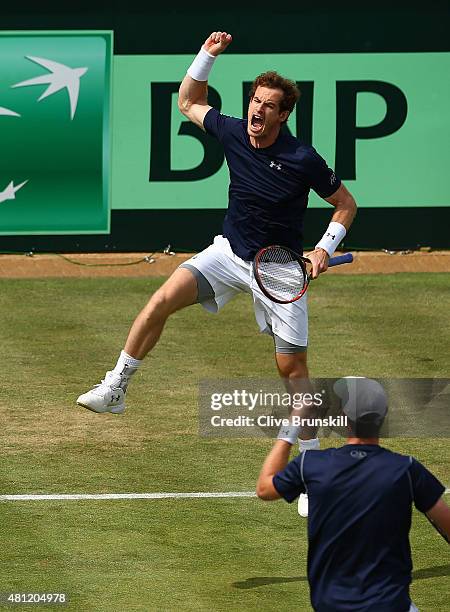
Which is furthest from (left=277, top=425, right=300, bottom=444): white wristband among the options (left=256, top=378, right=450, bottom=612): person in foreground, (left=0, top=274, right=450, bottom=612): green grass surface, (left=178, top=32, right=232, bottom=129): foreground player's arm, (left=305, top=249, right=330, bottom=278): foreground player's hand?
(left=178, top=32, right=232, bottom=129): foreground player's arm

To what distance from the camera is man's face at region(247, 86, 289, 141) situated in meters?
11.8

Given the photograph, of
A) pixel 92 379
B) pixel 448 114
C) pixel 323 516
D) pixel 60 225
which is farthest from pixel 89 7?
pixel 323 516

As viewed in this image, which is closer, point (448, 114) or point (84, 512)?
point (84, 512)

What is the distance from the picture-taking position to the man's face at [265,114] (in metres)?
11.8

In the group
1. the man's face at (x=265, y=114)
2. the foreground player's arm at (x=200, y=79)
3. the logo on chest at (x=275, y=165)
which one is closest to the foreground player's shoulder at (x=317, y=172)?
the logo on chest at (x=275, y=165)

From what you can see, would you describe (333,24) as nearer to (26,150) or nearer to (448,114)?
(448,114)

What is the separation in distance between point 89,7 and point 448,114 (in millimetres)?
5011

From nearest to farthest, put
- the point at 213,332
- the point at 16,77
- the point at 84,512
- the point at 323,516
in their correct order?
the point at 323,516 < the point at 84,512 < the point at 213,332 < the point at 16,77

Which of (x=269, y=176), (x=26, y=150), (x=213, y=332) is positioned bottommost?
(x=213, y=332)

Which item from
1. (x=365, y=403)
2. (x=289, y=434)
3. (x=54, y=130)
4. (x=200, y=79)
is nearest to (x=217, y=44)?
(x=200, y=79)

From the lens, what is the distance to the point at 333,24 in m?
20.6

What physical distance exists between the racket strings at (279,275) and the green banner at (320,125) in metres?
8.62

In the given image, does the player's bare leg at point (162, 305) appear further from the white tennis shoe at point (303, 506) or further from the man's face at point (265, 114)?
the white tennis shoe at point (303, 506)

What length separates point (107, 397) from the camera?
12047mm
